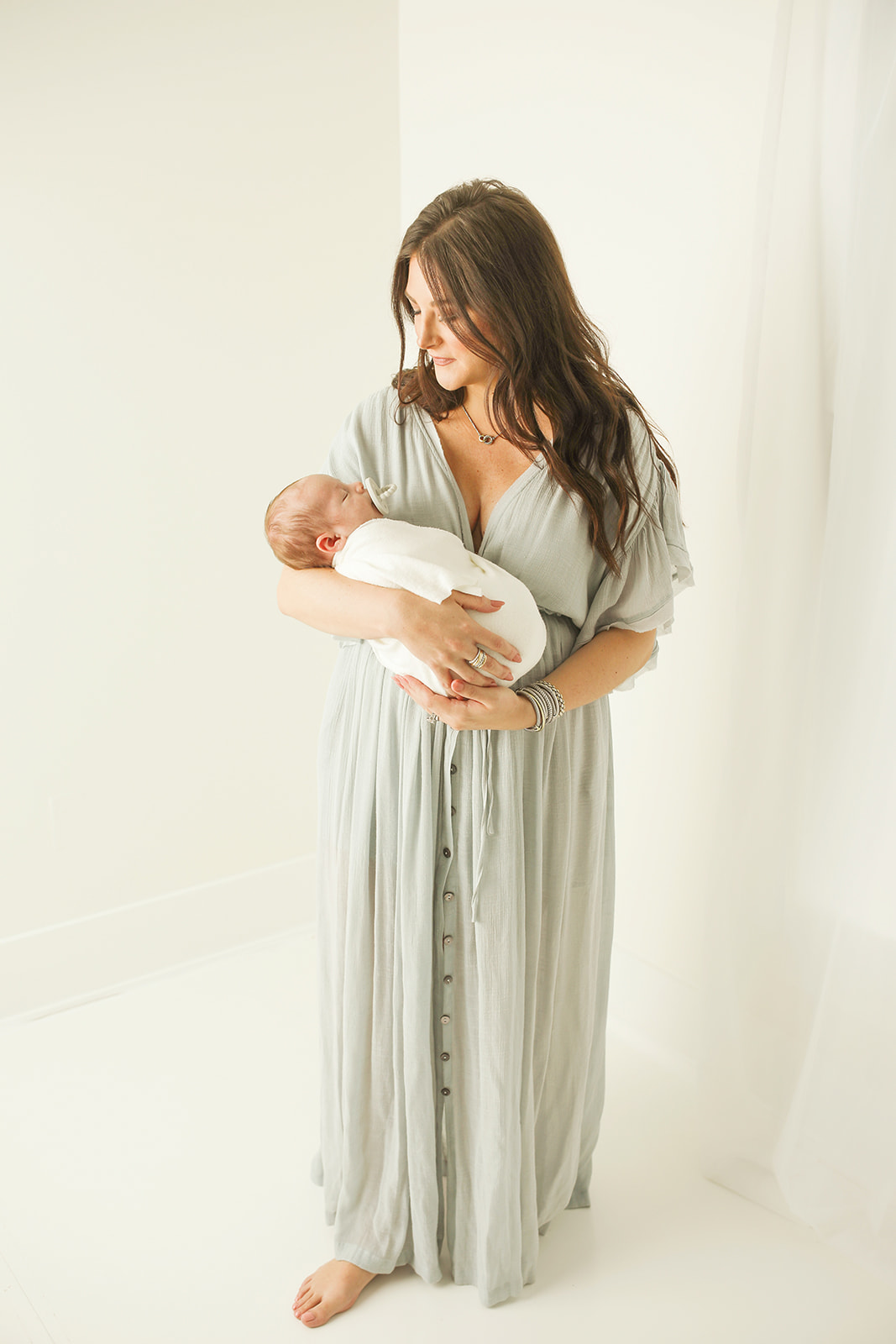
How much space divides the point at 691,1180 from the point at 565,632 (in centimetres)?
117

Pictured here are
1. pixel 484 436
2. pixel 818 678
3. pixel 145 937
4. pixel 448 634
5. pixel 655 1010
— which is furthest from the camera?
pixel 145 937

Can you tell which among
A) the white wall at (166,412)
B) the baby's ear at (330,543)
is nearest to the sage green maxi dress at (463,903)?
the baby's ear at (330,543)

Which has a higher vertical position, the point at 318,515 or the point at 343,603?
the point at 318,515

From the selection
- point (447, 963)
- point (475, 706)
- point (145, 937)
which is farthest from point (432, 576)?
point (145, 937)

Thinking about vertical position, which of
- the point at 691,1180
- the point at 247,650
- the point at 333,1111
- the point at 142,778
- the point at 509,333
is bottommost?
the point at 691,1180

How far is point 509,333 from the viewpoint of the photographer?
138cm

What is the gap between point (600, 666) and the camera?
1.51 m

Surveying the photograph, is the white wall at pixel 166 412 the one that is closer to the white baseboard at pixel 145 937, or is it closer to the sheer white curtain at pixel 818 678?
the white baseboard at pixel 145 937

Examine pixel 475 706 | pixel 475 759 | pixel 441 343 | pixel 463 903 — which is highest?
pixel 441 343

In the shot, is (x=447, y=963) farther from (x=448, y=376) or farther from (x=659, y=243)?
(x=659, y=243)

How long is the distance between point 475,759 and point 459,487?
0.43 m

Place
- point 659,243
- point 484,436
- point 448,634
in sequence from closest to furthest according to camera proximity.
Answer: point 448,634 → point 484,436 → point 659,243

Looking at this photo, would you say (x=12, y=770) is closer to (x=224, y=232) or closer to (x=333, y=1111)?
(x=333, y=1111)

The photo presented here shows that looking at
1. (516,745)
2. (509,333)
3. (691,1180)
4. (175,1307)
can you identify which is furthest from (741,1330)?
(509,333)
